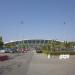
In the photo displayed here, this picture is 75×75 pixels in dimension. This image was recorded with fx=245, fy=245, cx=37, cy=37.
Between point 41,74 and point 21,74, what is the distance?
1.34 m

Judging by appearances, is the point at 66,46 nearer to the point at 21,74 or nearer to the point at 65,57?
the point at 65,57

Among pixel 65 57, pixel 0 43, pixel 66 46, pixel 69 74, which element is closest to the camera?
pixel 69 74

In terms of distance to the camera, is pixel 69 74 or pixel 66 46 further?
pixel 66 46

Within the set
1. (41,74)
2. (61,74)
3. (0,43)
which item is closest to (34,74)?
(41,74)

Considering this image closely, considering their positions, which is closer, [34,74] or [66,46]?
[34,74]

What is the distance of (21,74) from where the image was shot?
16266 millimetres

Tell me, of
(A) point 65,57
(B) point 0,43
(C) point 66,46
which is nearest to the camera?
(A) point 65,57

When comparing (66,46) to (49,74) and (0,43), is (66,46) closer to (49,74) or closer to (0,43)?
(0,43)

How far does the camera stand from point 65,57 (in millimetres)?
40719

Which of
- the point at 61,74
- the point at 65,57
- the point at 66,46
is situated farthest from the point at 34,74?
the point at 66,46

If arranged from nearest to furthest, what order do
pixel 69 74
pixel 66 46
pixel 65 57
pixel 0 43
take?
pixel 69 74 < pixel 65 57 < pixel 66 46 < pixel 0 43

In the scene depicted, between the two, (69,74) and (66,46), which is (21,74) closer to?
(69,74)

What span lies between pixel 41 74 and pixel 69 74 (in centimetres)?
186

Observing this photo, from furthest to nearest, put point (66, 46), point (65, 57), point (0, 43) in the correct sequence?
1. point (0, 43)
2. point (66, 46)
3. point (65, 57)
